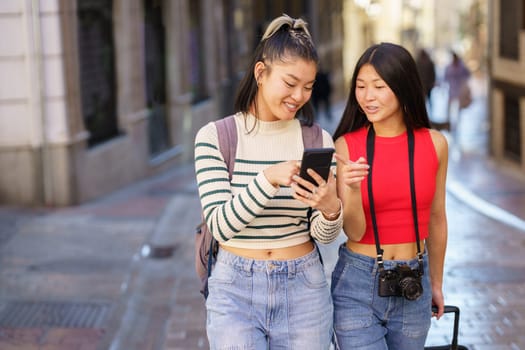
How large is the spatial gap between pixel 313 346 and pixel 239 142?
0.72m

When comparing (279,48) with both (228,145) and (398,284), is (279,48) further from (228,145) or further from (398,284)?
(398,284)

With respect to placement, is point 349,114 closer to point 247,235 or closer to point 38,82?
point 247,235

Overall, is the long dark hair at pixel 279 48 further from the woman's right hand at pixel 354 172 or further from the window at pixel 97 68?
the window at pixel 97 68

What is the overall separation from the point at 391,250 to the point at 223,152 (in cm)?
74

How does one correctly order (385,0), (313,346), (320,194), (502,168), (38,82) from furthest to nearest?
(385,0) → (502,168) → (38,82) → (313,346) → (320,194)

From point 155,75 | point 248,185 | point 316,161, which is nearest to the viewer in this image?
point 316,161

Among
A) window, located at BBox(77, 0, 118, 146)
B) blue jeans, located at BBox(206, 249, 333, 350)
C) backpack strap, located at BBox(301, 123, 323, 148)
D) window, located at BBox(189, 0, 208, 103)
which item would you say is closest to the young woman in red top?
backpack strap, located at BBox(301, 123, 323, 148)

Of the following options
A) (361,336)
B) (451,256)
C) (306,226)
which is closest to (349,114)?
(306,226)

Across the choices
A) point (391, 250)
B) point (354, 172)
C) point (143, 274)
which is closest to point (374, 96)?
point (354, 172)

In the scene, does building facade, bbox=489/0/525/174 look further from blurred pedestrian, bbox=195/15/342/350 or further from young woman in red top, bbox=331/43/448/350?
blurred pedestrian, bbox=195/15/342/350

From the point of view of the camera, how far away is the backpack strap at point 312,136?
324cm

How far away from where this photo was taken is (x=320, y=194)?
292 centimetres

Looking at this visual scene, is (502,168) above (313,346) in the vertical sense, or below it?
below

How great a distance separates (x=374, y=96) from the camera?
3408mm
